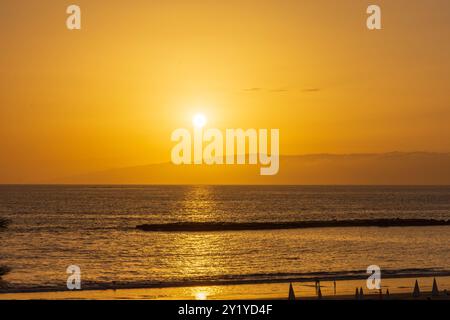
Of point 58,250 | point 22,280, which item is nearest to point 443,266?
point 22,280

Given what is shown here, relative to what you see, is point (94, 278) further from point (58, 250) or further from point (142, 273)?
point (58, 250)

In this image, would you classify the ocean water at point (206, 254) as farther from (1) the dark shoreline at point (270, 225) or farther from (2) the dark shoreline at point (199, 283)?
(1) the dark shoreline at point (270, 225)

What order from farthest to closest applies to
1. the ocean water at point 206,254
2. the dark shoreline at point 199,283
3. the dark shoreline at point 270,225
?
the dark shoreline at point 270,225
the ocean water at point 206,254
the dark shoreline at point 199,283

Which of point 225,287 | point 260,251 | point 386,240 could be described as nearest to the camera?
point 225,287

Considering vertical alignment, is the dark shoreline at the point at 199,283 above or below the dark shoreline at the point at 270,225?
above

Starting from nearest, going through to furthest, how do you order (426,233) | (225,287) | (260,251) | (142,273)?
(225,287) < (142,273) < (260,251) < (426,233)

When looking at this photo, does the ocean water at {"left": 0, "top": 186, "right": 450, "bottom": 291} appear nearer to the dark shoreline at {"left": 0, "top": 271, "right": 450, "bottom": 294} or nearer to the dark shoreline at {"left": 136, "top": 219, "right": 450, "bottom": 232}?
the dark shoreline at {"left": 0, "top": 271, "right": 450, "bottom": 294}

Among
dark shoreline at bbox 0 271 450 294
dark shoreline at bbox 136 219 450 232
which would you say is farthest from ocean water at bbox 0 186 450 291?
dark shoreline at bbox 136 219 450 232

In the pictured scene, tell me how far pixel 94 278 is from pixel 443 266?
28.1 meters

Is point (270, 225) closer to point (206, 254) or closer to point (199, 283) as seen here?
point (206, 254)

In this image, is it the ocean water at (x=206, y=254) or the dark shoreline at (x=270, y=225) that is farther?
the dark shoreline at (x=270, y=225)

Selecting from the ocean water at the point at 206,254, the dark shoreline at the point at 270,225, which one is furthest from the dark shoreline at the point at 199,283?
the dark shoreline at the point at 270,225
